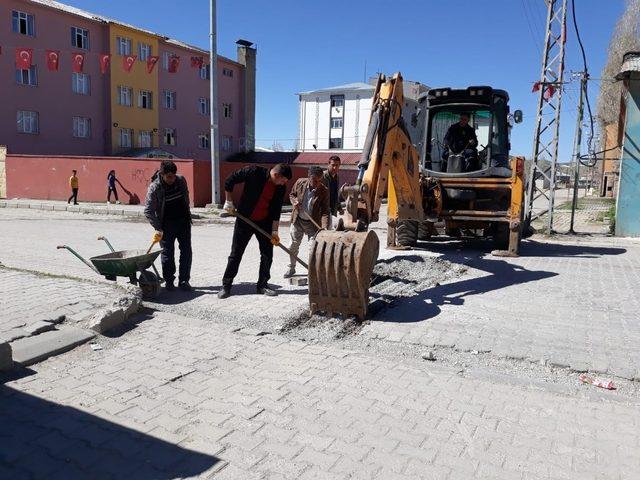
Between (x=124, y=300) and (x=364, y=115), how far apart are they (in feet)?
151

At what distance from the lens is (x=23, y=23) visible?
29625mm

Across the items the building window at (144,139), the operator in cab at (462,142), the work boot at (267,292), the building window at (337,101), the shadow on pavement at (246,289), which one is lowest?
the shadow on pavement at (246,289)

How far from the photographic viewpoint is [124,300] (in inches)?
230

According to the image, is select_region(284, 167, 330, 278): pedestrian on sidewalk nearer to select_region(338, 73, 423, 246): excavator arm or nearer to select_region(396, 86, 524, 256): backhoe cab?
select_region(338, 73, 423, 246): excavator arm

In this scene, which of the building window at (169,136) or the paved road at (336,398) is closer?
the paved road at (336,398)

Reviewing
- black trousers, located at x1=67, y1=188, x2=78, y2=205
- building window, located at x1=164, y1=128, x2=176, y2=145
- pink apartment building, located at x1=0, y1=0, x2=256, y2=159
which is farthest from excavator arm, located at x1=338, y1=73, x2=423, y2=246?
building window, located at x1=164, y1=128, x2=176, y2=145

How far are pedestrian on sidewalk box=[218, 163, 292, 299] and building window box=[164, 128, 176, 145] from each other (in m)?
34.9

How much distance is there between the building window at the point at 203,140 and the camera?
138ft

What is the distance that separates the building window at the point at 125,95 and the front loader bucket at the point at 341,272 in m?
33.5

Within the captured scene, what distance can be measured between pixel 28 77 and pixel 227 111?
16137 millimetres

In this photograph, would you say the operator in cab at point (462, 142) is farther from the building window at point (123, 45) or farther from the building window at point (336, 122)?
the building window at point (336, 122)

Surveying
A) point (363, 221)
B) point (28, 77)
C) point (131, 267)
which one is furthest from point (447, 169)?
point (28, 77)

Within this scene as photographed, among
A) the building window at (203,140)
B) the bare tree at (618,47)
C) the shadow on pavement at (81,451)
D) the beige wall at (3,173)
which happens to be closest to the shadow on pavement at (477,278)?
the shadow on pavement at (81,451)

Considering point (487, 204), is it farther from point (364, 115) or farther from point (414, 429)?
point (364, 115)
